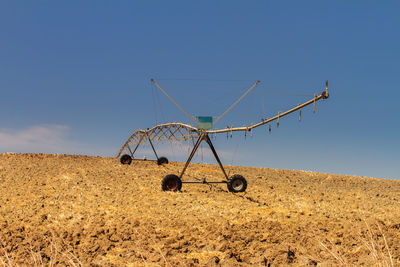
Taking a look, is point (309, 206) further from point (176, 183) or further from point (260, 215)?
point (176, 183)

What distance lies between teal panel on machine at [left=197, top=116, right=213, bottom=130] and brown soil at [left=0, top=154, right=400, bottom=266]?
324 cm

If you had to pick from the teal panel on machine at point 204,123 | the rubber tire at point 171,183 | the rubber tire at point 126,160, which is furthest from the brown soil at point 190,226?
the rubber tire at point 126,160

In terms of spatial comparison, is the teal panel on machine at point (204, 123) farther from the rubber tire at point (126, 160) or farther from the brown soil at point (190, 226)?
the rubber tire at point (126, 160)

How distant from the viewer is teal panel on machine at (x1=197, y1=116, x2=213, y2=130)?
49.1 ft

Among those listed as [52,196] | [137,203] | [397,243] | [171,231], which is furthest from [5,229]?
[397,243]

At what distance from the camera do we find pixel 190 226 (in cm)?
957

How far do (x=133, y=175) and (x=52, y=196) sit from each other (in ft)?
18.8

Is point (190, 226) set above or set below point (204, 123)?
below

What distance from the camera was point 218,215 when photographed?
34.4 ft

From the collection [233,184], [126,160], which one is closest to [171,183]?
[233,184]

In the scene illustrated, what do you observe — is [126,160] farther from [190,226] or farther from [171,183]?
[190,226]

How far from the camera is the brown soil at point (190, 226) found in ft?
27.0

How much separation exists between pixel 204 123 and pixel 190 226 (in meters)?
6.53

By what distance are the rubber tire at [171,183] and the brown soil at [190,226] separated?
16.5 inches
